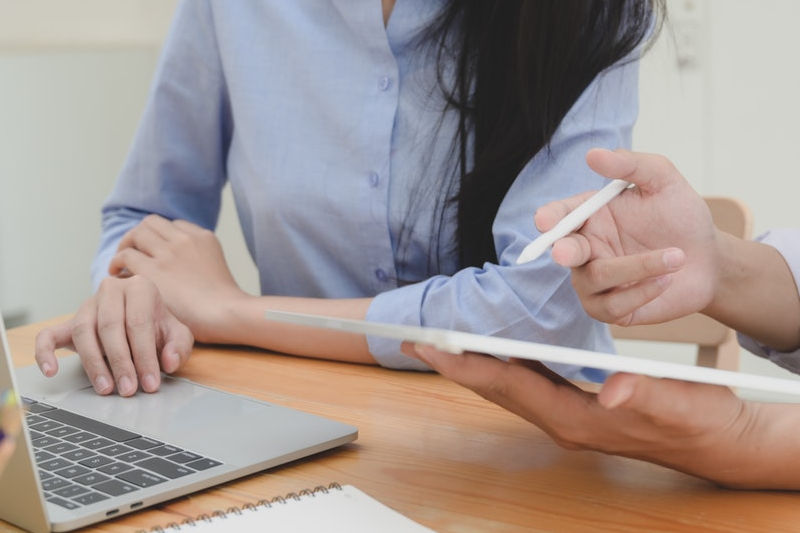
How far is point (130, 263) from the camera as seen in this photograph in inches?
41.1

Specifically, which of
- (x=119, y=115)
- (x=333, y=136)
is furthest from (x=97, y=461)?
(x=119, y=115)

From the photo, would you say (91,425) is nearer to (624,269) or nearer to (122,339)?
(122,339)

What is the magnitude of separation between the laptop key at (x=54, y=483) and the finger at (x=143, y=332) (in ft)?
0.70

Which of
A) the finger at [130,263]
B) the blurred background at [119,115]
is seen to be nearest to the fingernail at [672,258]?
the finger at [130,263]

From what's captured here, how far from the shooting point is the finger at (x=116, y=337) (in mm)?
808

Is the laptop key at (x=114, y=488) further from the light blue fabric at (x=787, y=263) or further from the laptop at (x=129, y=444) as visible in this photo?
the light blue fabric at (x=787, y=263)

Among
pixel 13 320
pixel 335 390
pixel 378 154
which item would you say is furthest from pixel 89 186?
pixel 335 390

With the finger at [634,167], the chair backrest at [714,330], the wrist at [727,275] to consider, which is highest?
the finger at [634,167]

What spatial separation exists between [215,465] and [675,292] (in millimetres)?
341

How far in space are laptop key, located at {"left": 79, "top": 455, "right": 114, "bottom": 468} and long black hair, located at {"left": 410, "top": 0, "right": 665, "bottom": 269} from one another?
485mm

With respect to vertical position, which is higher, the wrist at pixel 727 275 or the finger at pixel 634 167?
the finger at pixel 634 167

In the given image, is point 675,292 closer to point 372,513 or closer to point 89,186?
point 372,513

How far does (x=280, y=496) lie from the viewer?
59 centimetres

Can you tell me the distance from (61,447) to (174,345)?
8.8 inches
